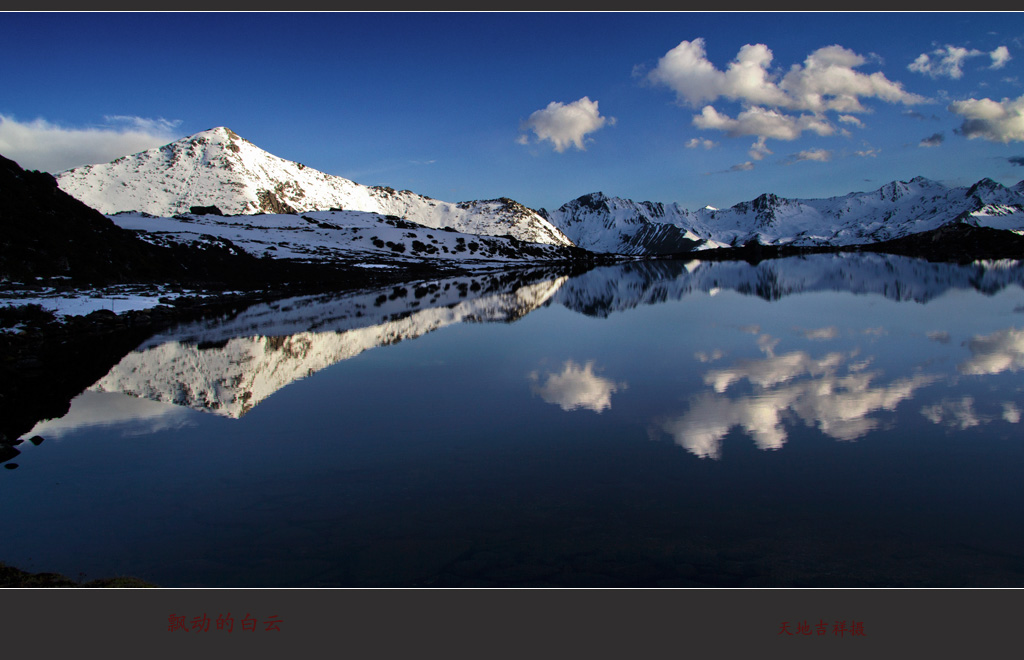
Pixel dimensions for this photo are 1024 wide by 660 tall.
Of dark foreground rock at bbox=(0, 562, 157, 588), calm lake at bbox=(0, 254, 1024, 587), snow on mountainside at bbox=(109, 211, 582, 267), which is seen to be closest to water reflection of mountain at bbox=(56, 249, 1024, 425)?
calm lake at bbox=(0, 254, 1024, 587)

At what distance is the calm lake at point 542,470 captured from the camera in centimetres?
909

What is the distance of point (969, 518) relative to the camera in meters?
10.1

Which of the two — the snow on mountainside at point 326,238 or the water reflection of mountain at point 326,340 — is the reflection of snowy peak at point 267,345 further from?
the snow on mountainside at point 326,238

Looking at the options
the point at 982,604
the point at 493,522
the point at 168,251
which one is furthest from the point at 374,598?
the point at 168,251

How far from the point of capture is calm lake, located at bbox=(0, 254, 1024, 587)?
909 centimetres

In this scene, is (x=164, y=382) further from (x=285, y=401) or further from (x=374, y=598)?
(x=374, y=598)

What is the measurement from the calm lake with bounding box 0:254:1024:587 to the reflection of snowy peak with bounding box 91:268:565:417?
0.84 ft

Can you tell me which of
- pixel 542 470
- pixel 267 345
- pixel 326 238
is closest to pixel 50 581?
pixel 542 470

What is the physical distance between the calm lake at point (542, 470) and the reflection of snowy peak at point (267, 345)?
0.84ft

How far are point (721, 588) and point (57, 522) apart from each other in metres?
12.5

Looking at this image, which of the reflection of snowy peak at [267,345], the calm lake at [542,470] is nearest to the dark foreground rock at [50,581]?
the calm lake at [542,470]

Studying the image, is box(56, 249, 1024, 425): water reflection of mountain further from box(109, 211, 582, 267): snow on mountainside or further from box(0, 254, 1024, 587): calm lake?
box(109, 211, 582, 267): snow on mountainside

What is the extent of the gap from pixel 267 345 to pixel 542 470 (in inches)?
921

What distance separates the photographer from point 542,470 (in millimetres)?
12734
